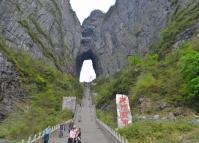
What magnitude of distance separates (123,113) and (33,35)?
43751 millimetres

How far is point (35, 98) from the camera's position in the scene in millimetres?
50312

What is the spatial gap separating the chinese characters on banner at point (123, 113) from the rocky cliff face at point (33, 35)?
1853 cm

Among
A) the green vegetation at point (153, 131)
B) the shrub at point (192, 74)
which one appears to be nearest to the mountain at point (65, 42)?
the shrub at point (192, 74)

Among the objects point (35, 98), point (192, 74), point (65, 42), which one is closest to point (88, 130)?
point (192, 74)

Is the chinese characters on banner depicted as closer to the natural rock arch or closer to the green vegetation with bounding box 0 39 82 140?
the green vegetation with bounding box 0 39 82 140

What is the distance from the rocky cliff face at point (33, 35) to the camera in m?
49.1

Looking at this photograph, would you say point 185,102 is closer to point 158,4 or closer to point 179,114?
point 179,114

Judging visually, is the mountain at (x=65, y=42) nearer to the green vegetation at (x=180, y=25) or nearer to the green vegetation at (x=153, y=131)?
the green vegetation at (x=180, y=25)

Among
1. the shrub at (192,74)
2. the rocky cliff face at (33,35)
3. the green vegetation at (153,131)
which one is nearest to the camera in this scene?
the green vegetation at (153,131)

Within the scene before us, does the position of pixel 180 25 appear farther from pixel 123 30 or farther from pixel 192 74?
pixel 123 30

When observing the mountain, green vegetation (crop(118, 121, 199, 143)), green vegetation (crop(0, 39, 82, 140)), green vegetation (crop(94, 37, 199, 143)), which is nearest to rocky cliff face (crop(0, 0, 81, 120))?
the mountain

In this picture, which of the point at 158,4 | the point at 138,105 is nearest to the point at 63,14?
the point at 158,4

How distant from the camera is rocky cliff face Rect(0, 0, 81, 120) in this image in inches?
1932

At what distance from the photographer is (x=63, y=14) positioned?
3939 inches
